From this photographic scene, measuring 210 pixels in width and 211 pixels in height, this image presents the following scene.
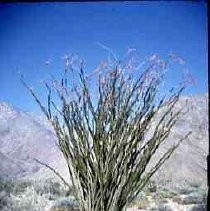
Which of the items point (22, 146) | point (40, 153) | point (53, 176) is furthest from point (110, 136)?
point (22, 146)

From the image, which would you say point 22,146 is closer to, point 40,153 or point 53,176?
point 53,176

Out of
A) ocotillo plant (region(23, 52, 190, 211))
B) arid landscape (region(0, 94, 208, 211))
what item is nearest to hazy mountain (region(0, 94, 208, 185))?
arid landscape (region(0, 94, 208, 211))

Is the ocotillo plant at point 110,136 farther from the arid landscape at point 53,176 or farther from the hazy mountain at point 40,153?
the hazy mountain at point 40,153

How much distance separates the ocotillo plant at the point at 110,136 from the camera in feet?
6.84

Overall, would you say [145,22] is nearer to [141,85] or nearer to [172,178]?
[141,85]

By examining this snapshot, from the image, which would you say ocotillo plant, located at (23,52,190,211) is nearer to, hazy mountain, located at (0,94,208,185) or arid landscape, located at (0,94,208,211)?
arid landscape, located at (0,94,208,211)

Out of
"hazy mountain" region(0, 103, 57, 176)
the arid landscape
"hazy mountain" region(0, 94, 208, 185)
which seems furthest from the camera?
"hazy mountain" region(0, 103, 57, 176)

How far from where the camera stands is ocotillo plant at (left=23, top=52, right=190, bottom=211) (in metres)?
2.08

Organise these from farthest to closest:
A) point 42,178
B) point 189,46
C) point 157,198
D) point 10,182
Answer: point 42,178 → point 10,182 → point 157,198 → point 189,46

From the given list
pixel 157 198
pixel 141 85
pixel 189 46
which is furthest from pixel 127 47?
pixel 157 198

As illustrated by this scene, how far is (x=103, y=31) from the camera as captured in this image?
283 cm

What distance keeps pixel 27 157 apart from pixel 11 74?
103 centimetres

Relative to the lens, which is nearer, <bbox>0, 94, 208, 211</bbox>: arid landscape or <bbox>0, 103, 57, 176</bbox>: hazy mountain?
<bbox>0, 94, 208, 211</bbox>: arid landscape

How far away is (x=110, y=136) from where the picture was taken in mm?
2100
